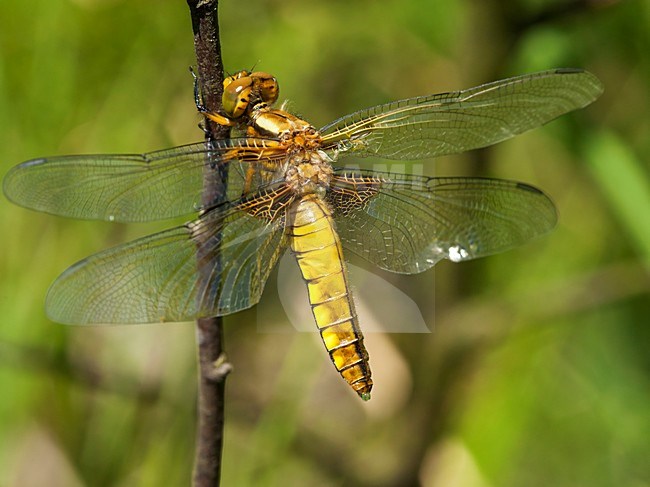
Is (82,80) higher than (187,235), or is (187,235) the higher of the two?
(82,80)

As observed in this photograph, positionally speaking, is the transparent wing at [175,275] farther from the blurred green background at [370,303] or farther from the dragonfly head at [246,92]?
the blurred green background at [370,303]

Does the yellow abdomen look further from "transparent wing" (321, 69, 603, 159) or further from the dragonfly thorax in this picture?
"transparent wing" (321, 69, 603, 159)

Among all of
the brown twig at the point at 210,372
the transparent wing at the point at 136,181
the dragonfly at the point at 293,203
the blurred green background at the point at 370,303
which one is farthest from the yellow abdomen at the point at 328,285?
the blurred green background at the point at 370,303

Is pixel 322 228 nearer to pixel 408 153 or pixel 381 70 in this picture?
pixel 408 153

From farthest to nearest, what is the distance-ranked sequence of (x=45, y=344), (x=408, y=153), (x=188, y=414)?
1. (x=188, y=414)
2. (x=45, y=344)
3. (x=408, y=153)

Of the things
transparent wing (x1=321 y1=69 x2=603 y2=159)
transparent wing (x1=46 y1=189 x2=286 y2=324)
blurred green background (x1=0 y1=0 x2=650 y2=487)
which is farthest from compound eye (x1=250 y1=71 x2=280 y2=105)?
blurred green background (x1=0 y1=0 x2=650 y2=487)

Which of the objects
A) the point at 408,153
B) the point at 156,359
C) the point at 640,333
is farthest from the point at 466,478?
the point at 408,153

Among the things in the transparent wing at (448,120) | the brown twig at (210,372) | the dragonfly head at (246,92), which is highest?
the dragonfly head at (246,92)

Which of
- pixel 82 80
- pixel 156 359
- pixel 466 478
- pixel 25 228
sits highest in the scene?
pixel 82 80
